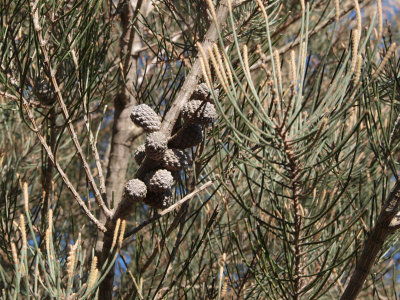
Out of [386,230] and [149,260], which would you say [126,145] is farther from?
[386,230]

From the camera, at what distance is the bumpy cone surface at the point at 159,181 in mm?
877

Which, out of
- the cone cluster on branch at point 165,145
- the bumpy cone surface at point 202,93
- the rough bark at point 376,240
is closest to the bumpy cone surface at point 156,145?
the cone cluster on branch at point 165,145

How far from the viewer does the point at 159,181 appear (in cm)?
88

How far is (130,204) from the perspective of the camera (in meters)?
0.91

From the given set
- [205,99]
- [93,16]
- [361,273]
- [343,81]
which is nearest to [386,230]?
[361,273]

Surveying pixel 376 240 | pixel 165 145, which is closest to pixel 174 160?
pixel 165 145

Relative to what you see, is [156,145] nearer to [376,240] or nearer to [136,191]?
[136,191]

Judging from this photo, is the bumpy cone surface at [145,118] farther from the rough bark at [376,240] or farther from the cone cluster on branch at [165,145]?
the rough bark at [376,240]

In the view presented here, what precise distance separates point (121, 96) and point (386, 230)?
107cm

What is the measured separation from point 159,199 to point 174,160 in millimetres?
86

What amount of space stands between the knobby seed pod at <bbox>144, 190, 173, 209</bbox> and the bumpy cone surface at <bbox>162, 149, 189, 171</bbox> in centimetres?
5

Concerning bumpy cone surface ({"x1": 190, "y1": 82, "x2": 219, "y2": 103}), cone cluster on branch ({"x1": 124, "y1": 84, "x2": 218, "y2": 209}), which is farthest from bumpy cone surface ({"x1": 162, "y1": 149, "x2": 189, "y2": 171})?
bumpy cone surface ({"x1": 190, "y1": 82, "x2": 219, "y2": 103})

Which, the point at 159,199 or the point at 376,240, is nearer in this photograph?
the point at 376,240

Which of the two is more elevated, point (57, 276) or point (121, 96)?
point (121, 96)
